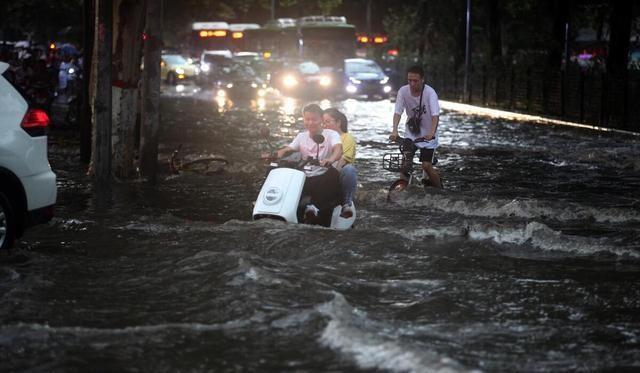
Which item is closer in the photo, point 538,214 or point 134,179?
point 538,214

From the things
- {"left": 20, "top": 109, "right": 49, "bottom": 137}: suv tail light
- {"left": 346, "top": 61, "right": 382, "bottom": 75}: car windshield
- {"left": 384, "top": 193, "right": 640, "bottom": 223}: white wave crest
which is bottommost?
{"left": 346, "top": 61, "right": 382, "bottom": 75}: car windshield

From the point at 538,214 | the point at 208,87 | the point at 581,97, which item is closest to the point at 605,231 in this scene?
the point at 538,214

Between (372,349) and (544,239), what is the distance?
4.67 m

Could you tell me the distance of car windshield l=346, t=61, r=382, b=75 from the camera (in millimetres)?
44781

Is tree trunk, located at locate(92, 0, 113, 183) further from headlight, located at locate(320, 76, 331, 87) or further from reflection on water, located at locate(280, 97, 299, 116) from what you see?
headlight, located at locate(320, 76, 331, 87)

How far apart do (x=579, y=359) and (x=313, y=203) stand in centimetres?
464

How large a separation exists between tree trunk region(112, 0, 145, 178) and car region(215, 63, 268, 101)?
27255mm

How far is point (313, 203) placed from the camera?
1106cm

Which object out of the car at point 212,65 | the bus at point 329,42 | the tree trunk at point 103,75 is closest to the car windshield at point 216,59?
the car at point 212,65

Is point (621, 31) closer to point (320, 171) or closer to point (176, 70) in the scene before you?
point (320, 171)

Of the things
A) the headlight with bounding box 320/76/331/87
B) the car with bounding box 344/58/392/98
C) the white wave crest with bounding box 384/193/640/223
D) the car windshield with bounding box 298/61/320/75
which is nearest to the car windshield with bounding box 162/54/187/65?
the car windshield with bounding box 298/61/320/75

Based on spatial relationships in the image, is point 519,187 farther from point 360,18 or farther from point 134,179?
point 360,18

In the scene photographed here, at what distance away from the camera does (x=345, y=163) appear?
38.4ft

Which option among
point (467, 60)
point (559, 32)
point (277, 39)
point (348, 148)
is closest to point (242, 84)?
point (467, 60)
